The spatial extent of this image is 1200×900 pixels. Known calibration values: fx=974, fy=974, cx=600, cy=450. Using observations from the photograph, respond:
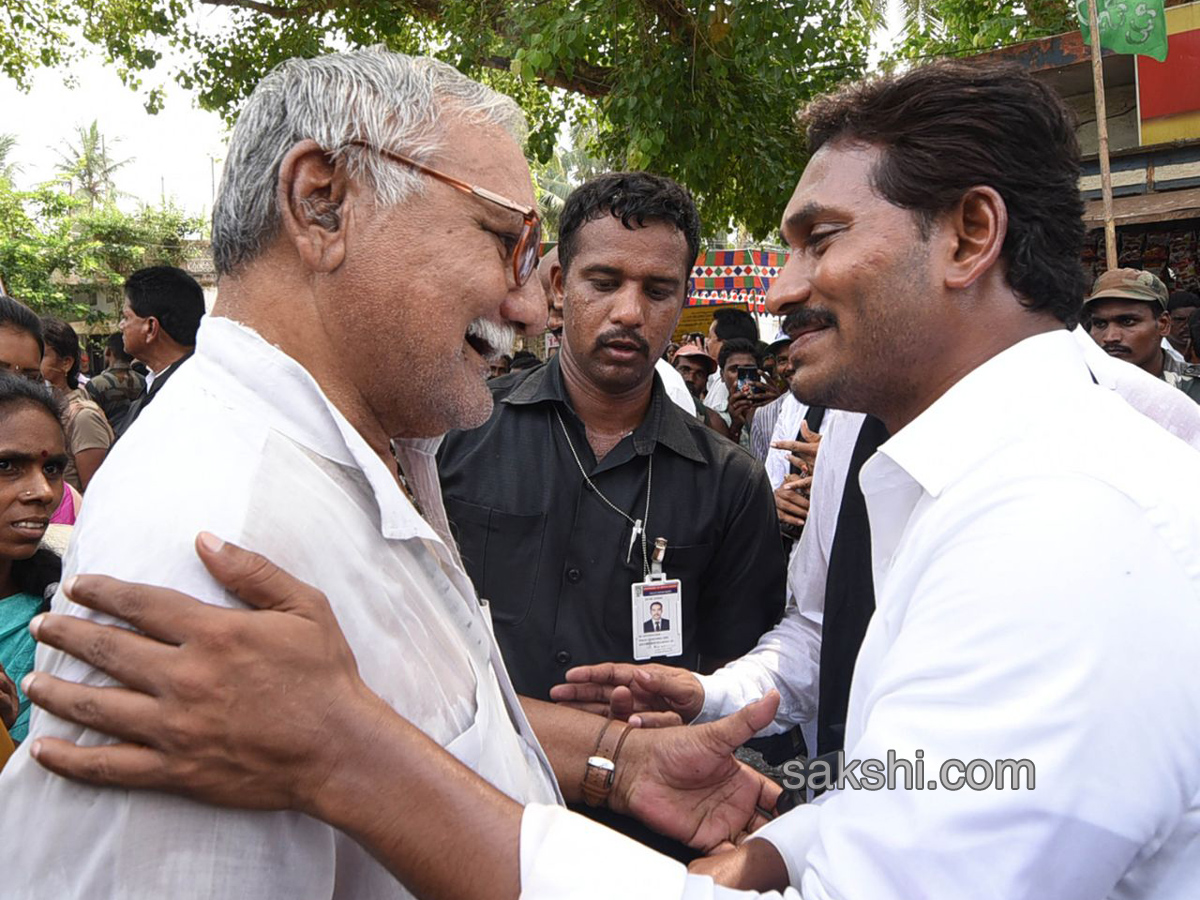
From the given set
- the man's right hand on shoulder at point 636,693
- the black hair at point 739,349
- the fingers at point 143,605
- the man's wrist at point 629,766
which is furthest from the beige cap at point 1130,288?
the fingers at point 143,605

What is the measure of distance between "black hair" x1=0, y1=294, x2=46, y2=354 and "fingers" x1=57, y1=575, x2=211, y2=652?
411 cm

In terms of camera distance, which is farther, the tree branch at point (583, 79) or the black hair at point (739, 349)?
the tree branch at point (583, 79)

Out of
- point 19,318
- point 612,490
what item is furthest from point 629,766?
point 19,318

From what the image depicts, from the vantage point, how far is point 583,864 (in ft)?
4.30

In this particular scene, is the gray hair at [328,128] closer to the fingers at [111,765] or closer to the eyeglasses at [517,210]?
the eyeglasses at [517,210]

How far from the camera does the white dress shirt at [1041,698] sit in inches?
44.8

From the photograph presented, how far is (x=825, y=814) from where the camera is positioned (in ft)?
4.50

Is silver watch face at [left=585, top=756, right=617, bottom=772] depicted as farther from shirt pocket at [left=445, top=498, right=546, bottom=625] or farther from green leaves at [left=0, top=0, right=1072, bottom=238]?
green leaves at [left=0, top=0, right=1072, bottom=238]

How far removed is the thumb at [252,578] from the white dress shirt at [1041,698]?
1.48ft

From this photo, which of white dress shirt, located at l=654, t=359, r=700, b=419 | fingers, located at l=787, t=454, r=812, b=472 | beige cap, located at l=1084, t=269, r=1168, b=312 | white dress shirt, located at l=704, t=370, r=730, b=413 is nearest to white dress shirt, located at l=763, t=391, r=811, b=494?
white dress shirt, located at l=654, t=359, r=700, b=419

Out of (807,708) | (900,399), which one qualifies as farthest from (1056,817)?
(807,708)

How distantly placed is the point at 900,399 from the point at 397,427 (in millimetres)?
974

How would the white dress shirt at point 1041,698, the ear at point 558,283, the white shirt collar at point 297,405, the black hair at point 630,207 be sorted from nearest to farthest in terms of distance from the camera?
the white dress shirt at point 1041,698
the white shirt collar at point 297,405
the black hair at point 630,207
the ear at point 558,283

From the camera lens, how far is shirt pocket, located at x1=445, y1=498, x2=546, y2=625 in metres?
2.81
